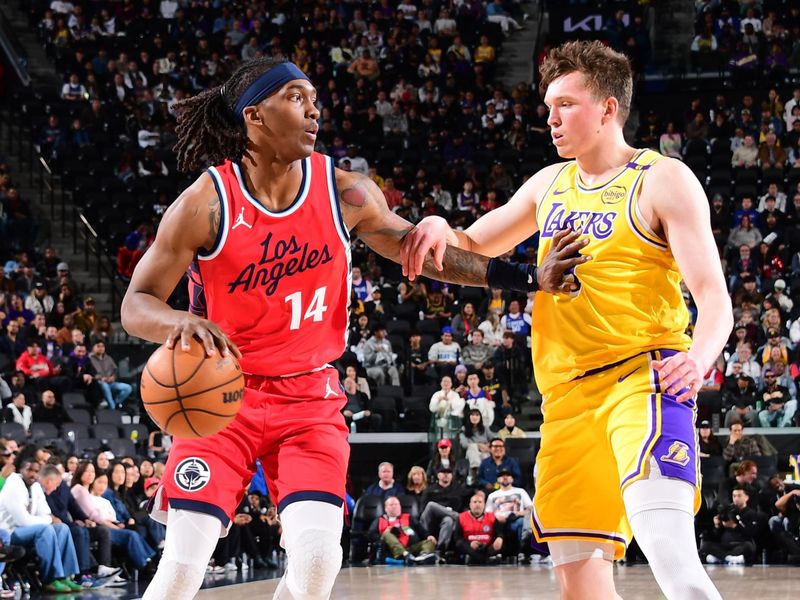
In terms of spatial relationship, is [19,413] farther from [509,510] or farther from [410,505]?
[509,510]

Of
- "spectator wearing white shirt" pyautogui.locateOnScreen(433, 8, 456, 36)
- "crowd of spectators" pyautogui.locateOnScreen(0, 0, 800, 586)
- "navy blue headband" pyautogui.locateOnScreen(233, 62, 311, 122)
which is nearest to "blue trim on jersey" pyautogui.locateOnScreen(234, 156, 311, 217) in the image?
"navy blue headband" pyautogui.locateOnScreen(233, 62, 311, 122)

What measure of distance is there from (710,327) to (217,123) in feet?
6.50

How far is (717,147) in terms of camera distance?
58.8ft

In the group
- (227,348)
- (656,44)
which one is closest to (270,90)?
(227,348)

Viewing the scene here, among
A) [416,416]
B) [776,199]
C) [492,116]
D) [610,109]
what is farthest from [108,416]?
[610,109]

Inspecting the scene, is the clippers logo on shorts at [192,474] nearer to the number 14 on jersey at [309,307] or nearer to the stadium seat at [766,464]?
the number 14 on jersey at [309,307]

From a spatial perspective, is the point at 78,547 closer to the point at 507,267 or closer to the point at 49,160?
the point at 507,267

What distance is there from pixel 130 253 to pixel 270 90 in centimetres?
1357

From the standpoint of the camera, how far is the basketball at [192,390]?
140 inches

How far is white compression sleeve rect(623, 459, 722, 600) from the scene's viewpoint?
3.40m

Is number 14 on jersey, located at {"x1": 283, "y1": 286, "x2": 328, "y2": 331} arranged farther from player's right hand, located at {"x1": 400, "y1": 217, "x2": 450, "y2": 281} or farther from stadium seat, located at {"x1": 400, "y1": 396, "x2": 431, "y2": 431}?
stadium seat, located at {"x1": 400, "y1": 396, "x2": 431, "y2": 431}

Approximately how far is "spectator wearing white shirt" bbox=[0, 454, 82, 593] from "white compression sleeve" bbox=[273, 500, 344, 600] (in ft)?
20.8

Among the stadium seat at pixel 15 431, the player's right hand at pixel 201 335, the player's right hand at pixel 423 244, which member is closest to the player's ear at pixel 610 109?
the player's right hand at pixel 423 244

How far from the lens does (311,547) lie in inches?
146
